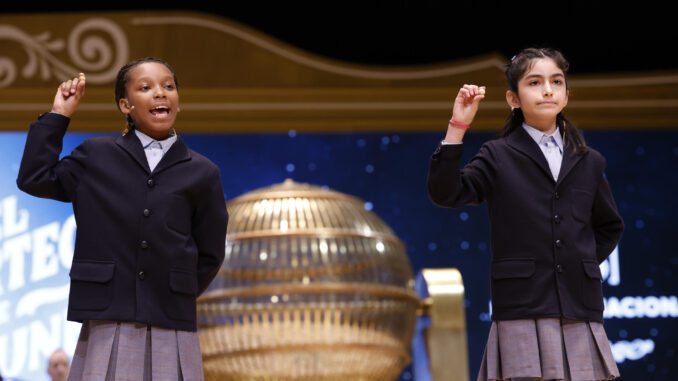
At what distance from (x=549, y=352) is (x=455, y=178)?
1.16 feet

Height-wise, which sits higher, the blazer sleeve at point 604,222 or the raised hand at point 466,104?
the raised hand at point 466,104

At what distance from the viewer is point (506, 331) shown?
1.75 meters

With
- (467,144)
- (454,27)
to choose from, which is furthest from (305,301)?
(454,27)

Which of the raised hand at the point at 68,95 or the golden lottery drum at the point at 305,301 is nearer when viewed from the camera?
the raised hand at the point at 68,95

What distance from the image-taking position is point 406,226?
12.4ft

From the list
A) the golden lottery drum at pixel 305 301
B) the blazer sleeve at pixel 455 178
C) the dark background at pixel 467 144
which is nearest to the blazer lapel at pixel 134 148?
the blazer sleeve at pixel 455 178

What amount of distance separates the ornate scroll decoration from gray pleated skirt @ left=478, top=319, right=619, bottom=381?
2509 mm

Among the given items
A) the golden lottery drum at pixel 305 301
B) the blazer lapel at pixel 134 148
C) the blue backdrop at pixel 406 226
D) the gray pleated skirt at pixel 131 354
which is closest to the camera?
the gray pleated skirt at pixel 131 354

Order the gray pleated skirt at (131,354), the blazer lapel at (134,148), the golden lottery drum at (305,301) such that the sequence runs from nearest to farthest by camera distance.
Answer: the gray pleated skirt at (131,354)
the blazer lapel at (134,148)
the golden lottery drum at (305,301)

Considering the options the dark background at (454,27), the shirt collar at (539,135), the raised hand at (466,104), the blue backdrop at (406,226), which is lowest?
the blue backdrop at (406,226)

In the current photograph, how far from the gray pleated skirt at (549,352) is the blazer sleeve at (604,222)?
18cm

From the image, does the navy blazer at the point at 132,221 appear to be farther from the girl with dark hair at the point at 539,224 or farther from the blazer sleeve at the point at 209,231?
the girl with dark hair at the point at 539,224

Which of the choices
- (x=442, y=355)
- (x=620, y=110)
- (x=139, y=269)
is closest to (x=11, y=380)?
(x=442, y=355)

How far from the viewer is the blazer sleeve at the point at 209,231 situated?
1.82 meters
